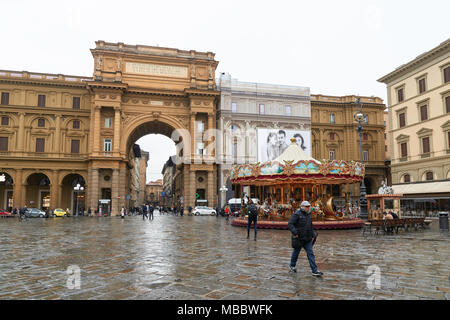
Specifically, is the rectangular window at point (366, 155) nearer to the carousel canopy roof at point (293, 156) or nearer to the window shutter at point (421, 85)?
the window shutter at point (421, 85)

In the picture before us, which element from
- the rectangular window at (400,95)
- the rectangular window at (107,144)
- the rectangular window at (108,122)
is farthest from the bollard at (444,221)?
the rectangular window at (108,122)

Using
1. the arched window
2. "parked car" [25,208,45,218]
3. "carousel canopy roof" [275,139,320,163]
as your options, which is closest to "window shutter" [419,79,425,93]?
the arched window

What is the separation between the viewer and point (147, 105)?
40562 mm

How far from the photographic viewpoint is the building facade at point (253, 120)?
140ft

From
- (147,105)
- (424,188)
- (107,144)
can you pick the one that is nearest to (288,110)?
(147,105)

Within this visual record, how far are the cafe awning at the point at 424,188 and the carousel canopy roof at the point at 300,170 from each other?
12.6 meters

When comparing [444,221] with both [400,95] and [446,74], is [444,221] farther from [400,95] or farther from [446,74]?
[400,95]

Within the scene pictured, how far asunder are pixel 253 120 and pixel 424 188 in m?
22.0

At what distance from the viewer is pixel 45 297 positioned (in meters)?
4.93

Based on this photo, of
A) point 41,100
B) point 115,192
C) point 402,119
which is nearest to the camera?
point 402,119

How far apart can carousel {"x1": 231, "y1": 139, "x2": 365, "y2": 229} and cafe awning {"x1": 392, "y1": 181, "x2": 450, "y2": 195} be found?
12.3 meters

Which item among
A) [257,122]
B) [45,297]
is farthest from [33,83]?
[45,297]

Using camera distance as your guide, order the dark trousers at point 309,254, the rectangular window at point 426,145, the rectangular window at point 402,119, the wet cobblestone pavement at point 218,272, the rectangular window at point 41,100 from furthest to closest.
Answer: the rectangular window at point 41,100 < the rectangular window at point 402,119 < the rectangular window at point 426,145 < the dark trousers at point 309,254 < the wet cobblestone pavement at point 218,272
